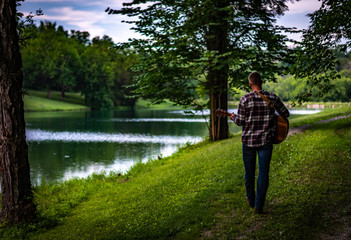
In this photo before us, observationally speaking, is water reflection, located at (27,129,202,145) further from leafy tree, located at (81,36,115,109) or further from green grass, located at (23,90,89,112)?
leafy tree, located at (81,36,115,109)

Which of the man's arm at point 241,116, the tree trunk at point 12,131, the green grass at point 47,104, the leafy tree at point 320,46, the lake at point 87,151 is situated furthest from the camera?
the green grass at point 47,104

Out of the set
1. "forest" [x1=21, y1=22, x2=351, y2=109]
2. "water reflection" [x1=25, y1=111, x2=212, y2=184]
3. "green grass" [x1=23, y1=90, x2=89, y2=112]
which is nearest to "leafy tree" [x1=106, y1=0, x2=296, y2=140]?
"water reflection" [x1=25, y1=111, x2=212, y2=184]

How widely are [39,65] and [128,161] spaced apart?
7125cm

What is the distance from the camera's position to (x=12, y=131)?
24.4 feet

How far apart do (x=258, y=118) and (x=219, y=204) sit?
7.88 feet

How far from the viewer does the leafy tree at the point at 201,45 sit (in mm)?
14641

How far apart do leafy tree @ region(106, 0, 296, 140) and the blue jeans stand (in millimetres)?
8751

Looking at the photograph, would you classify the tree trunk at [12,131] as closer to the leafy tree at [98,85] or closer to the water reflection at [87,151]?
the water reflection at [87,151]

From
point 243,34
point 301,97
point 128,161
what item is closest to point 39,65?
point 128,161

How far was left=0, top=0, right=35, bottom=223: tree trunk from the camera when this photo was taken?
289 inches

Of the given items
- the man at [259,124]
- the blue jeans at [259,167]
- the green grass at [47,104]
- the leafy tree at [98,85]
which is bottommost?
the blue jeans at [259,167]

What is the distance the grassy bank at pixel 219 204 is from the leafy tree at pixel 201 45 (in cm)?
512

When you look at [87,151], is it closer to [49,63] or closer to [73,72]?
[49,63]

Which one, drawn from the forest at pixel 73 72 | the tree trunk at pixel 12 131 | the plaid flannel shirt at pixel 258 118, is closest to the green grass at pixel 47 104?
the forest at pixel 73 72
